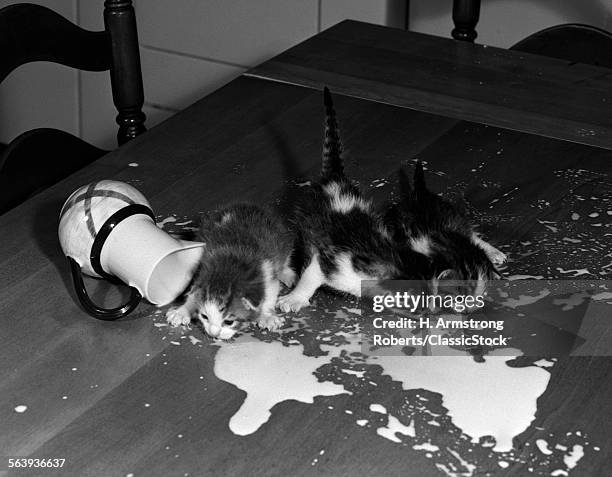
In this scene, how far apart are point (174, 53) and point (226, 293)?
6.98 feet

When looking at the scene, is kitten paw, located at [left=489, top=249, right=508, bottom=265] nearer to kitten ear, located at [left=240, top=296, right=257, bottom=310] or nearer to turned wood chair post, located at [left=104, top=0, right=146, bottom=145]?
kitten ear, located at [left=240, top=296, right=257, bottom=310]

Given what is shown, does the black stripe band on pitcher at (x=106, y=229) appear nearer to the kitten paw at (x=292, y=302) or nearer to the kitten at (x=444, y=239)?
the kitten paw at (x=292, y=302)

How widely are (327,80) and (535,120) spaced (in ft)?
1.16

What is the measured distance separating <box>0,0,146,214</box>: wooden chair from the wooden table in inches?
5.0

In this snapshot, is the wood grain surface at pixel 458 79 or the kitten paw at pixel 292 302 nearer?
the kitten paw at pixel 292 302

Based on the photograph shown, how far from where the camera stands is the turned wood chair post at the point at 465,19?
77.2 inches

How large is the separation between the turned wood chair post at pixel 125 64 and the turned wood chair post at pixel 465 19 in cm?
73

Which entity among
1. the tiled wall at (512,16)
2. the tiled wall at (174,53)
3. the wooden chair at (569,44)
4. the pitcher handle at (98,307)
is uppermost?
the pitcher handle at (98,307)

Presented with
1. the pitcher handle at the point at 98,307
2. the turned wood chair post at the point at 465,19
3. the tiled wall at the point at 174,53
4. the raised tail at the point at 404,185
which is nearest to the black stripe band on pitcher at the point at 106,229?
the pitcher handle at the point at 98,307

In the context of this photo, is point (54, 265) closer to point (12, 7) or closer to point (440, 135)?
point (12, 7)

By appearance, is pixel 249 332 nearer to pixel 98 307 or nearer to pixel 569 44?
pixel 98 307

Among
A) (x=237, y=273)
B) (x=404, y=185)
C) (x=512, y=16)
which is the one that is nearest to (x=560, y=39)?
(x=512, y=16)

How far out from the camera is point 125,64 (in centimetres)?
153

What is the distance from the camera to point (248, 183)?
1299 mm
